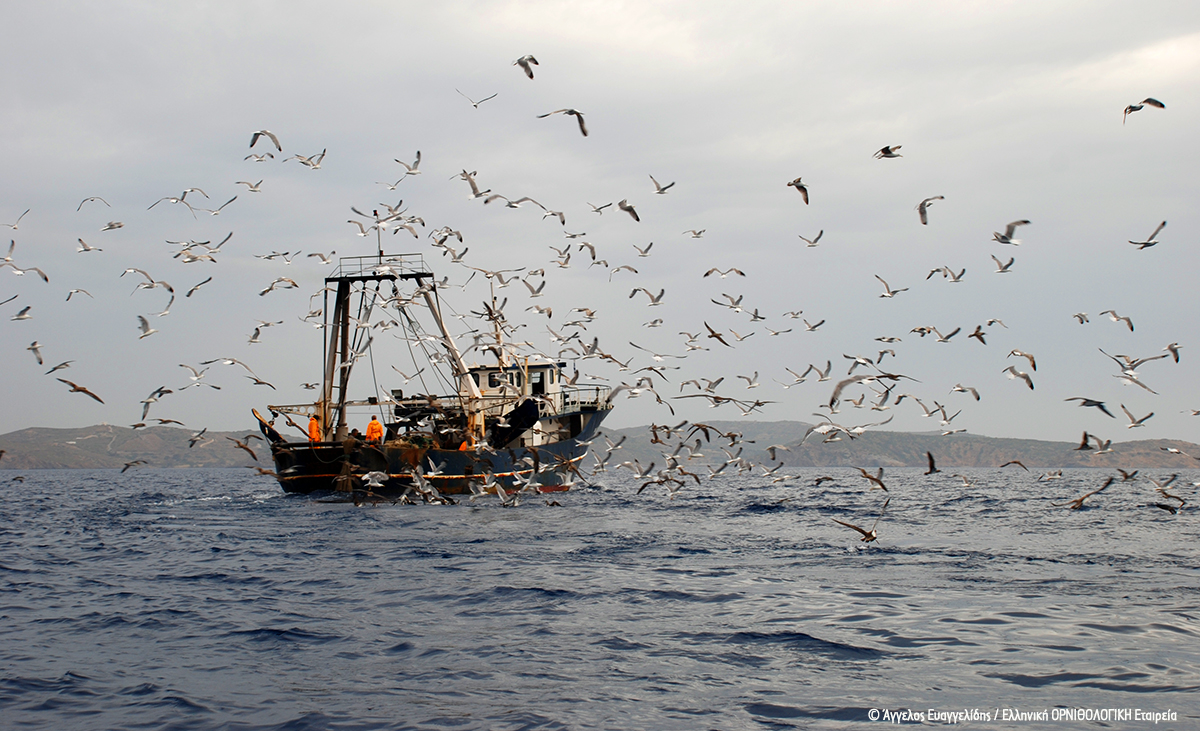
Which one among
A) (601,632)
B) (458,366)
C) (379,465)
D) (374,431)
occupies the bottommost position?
(601,632)

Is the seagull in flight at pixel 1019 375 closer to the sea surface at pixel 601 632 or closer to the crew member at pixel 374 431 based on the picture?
the sea surface at pixel 601 632

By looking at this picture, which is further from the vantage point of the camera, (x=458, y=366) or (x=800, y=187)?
(x=458, y=366)

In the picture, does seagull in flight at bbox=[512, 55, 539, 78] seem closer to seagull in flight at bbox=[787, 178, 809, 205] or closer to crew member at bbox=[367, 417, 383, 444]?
seagull in flight at bbox=[787, 178, 809, 205]

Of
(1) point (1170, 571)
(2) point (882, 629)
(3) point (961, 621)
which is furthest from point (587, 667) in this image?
(1) point (1170, 571)

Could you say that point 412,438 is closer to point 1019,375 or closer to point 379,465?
point 379,465

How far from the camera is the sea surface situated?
24.4 ft

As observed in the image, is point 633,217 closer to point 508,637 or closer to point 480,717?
point 508,637

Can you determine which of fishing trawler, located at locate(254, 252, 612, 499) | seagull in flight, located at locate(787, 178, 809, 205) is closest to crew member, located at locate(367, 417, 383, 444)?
fishing trawler, located at locate(254, 252, 612, 499)

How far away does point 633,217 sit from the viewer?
16125 mm

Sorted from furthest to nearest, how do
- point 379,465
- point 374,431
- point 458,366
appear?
point 458,366, point 374,431, point 379,465

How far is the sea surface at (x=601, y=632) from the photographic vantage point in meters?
7.45

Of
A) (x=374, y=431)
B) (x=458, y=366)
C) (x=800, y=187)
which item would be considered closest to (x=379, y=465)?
(x=374, y=431)

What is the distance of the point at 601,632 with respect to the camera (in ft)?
33.9

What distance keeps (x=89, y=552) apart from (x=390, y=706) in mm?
15666
